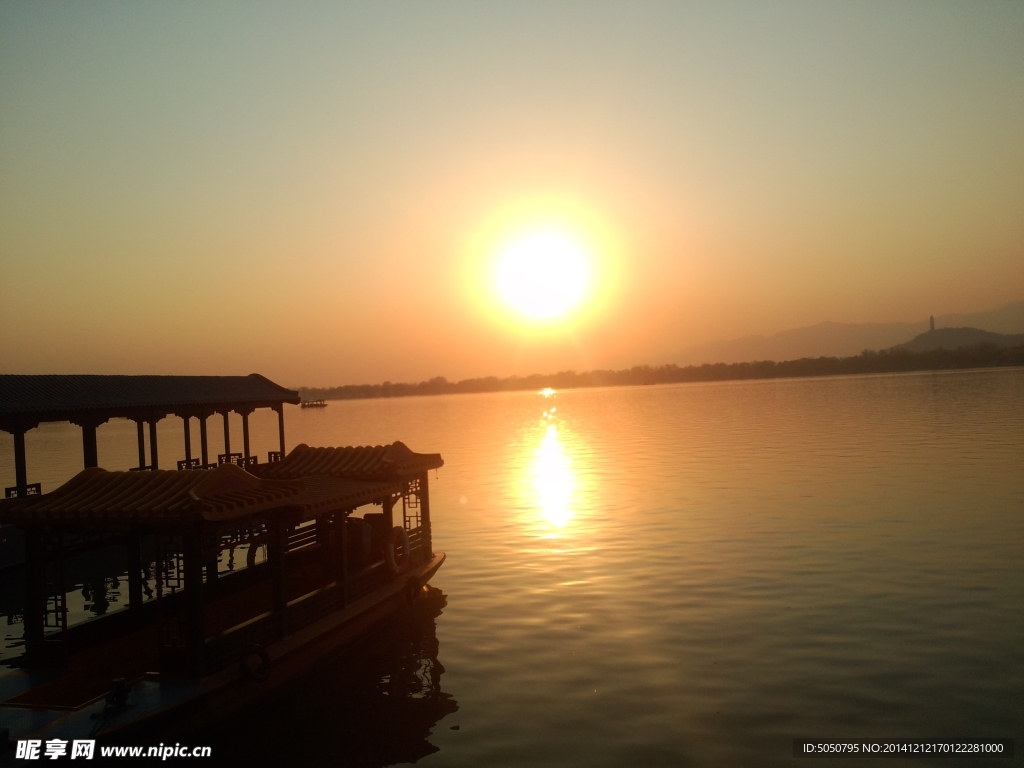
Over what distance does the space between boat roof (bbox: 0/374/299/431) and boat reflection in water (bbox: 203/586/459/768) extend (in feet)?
42.7

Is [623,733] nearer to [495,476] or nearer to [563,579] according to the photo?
[563,579]

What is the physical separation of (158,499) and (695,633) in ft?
36.1

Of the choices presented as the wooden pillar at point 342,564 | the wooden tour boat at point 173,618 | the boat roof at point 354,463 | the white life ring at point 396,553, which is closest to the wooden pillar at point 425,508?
the boat roof at point 354,463

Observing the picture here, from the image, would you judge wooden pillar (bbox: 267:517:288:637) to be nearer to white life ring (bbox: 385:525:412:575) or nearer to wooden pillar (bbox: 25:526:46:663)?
wooden pillar (bbox: 25:526:46:663)

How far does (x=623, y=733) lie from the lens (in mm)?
11961

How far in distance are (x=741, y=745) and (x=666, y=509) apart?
20.6 meters

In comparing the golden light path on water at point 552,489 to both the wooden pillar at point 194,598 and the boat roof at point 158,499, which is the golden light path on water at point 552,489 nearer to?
the boat roof at point 158,499

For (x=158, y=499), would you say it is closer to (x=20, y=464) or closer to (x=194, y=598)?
(x=194, y=598)

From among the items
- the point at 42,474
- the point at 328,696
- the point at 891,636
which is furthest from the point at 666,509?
the point at 42,474

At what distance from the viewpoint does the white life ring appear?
61.8ft

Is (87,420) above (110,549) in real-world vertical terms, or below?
above

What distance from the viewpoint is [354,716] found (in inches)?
520

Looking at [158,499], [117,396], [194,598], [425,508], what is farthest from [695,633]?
[117,396]

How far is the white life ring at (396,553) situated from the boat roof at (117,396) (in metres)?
11.3
